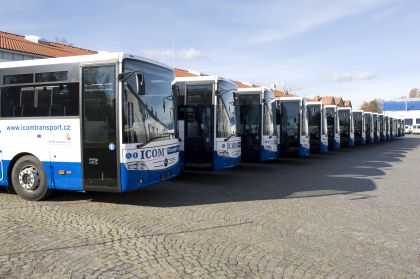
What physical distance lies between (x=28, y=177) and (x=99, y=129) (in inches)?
82.0

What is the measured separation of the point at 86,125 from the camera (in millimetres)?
7914

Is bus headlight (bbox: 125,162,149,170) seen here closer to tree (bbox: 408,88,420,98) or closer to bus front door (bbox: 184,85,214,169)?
bus front door (bbox: 184,85,214,169)

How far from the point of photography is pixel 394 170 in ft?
51.0

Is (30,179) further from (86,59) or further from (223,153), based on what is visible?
(223,153)

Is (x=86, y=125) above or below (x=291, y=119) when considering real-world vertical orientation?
below

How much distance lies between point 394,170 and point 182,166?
28.1ft

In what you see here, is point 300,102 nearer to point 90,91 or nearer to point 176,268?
point 90,91

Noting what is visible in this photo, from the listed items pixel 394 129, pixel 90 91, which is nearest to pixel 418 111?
pixel 394 129

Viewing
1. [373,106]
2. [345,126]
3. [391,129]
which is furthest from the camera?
[373,106]

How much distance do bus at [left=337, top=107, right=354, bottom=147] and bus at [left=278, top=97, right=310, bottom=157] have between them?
420 inches

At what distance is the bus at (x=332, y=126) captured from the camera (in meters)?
24.2

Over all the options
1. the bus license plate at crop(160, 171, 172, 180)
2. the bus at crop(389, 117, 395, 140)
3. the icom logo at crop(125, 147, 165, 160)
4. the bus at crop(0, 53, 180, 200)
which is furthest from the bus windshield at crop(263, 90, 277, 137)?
the bus at crop(389, 117, 395, 140)

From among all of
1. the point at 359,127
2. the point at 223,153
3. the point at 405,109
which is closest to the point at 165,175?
the point at 223,153

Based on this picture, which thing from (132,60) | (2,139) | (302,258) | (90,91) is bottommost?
(302,258)
